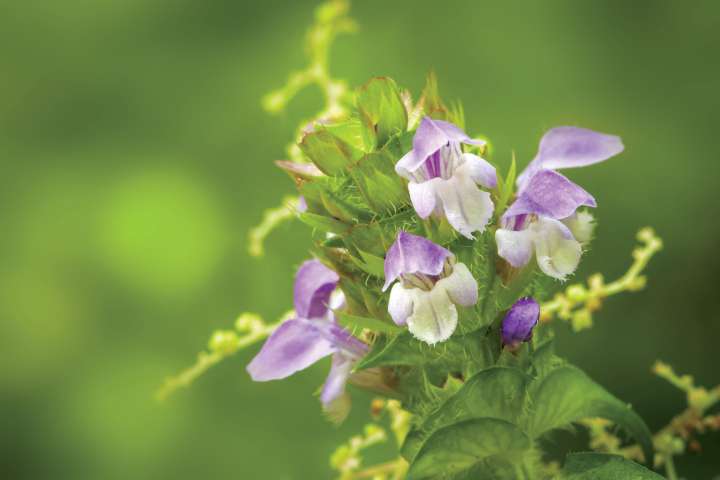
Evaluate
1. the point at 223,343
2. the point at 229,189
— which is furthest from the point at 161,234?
the point at 223,343

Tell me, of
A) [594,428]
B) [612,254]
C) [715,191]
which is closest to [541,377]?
[594,428]

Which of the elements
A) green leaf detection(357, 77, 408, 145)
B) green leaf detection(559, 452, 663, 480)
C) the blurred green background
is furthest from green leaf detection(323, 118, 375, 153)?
the blurred green background

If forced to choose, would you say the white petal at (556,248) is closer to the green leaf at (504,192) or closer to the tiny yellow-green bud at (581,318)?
the green leaf at (504,192)

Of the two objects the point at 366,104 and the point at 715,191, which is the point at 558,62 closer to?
the point at 715,191

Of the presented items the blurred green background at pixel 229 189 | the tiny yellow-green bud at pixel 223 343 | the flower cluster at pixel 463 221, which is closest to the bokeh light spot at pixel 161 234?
the blurred green background at pixel 229 189

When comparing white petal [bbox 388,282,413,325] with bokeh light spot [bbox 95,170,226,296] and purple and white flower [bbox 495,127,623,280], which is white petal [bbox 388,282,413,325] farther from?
bokeh light spot [bbox 95,170,226,296]
